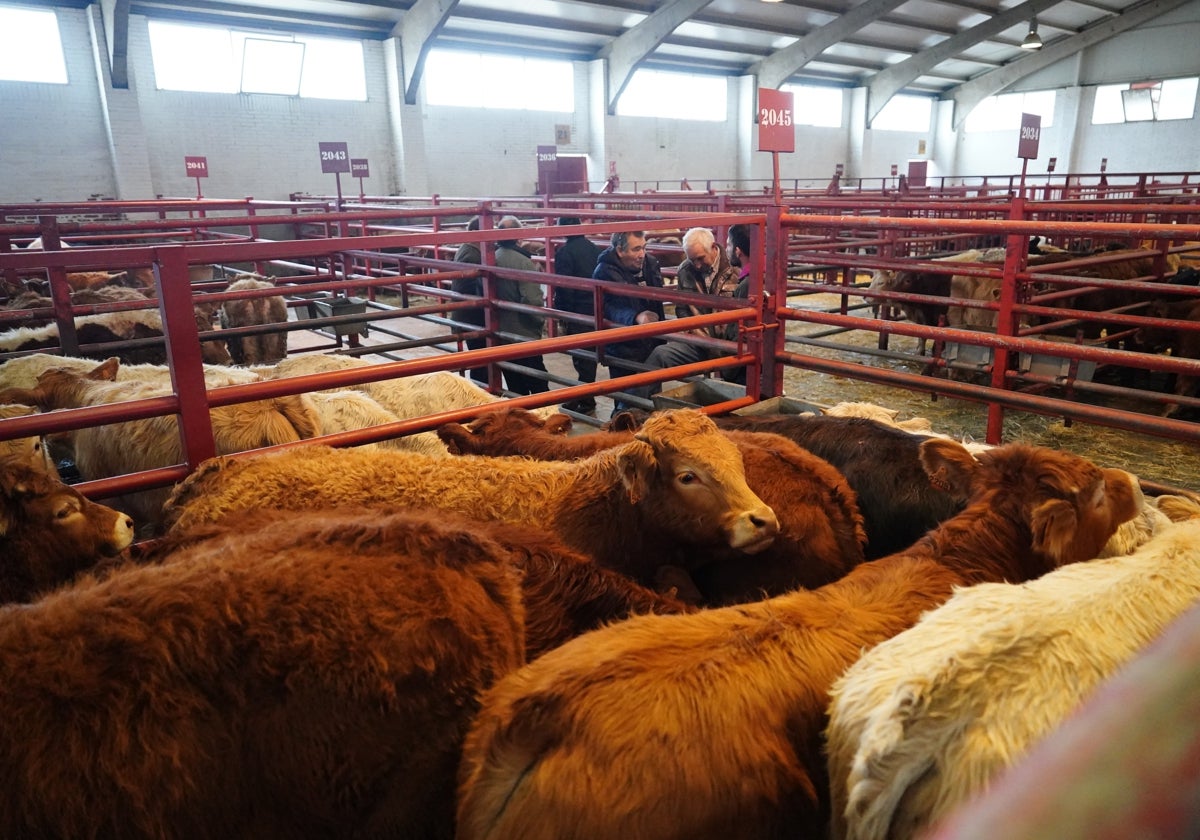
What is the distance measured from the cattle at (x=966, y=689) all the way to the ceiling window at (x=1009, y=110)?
33.6 metres

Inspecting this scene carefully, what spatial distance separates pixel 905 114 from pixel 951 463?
3329 cm

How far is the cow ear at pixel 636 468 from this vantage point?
103 inches

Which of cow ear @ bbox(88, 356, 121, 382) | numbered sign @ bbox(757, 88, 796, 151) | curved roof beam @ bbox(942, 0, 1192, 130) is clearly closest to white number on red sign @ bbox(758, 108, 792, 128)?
numbered sign @ bbox(757, 88, 796, 151)

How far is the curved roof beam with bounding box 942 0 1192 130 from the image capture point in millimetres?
26328

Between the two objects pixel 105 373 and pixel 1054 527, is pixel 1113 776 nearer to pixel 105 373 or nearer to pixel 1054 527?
pixel 1054 527

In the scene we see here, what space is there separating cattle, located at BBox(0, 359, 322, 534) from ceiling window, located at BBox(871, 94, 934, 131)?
30.6m

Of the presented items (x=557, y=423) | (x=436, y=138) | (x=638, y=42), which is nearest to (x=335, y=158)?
(x=557, y=423)

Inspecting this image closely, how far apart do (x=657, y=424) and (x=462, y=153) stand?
19812 mm

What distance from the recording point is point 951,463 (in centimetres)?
Result: 243

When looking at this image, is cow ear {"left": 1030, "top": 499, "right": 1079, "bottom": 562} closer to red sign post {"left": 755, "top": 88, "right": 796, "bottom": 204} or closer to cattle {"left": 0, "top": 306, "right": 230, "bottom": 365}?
red sign post {"left": 755, "top": 88, "right": 796, "bottom": 204}

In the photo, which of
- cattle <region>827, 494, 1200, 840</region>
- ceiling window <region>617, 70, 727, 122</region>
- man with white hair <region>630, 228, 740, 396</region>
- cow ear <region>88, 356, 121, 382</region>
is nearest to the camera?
cattle <region>827, 494, 1200, 840</region>

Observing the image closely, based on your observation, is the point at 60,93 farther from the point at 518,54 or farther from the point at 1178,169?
the point at 1178,169

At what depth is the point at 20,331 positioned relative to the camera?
6.60 meters

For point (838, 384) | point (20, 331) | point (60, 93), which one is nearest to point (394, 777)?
point (20, 331)
